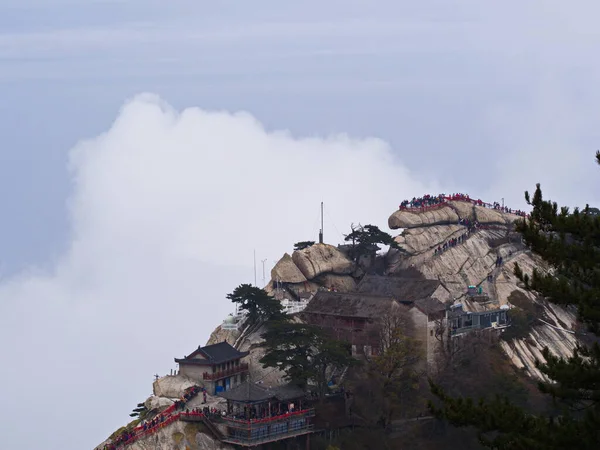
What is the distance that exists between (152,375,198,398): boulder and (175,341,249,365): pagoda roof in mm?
1348

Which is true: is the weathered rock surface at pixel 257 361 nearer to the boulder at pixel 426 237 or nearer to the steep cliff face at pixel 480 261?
the steep cliff face at pixel 480 261

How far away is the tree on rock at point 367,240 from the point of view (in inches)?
3824

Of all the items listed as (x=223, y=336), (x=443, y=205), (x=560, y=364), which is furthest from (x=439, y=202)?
(x=560, y=364)

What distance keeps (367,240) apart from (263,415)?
30044 millimetres

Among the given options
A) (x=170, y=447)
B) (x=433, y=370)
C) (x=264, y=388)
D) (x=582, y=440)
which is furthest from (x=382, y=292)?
(x=582, y=440)

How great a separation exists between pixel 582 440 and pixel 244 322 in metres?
56.5

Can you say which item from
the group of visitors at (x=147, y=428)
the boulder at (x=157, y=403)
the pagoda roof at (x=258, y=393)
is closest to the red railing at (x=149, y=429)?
the group of visitors at (x=147, y=428)

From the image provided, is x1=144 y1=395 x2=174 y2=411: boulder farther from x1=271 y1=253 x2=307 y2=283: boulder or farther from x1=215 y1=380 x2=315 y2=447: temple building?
x1=271 y1=253 x2=307 y2=283: boulder

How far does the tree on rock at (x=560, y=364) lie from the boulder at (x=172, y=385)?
46.6 meters

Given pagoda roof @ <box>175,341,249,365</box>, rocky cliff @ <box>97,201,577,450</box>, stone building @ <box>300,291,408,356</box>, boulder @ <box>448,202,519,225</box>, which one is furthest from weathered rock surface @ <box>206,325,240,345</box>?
boulder @ <box>448,202,519,225</box>

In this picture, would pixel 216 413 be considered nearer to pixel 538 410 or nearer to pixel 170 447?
pixel 170 447

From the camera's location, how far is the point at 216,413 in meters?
71.7

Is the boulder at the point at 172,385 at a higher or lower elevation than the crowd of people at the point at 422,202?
lower

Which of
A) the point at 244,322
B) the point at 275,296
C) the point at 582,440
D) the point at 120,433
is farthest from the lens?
the point at 275,296
